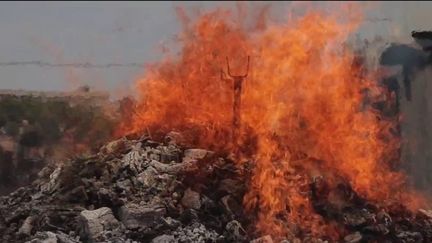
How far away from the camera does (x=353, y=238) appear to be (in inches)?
543

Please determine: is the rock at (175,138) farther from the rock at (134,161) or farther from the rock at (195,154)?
the rock at (134,161)

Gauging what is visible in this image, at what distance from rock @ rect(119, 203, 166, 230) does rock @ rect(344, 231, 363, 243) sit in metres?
4.43

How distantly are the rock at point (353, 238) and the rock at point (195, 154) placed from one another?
396 centimetres

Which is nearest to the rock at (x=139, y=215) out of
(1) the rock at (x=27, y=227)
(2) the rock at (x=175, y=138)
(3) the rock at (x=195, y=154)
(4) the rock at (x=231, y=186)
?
(4) the rock at (x=231, y=186)

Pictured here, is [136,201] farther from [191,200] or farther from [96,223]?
[191,200]

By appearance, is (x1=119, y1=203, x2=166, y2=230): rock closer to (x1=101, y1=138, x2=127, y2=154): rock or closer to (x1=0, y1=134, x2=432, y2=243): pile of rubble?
(x1=0, y1=134, x2=432, y2=243): pile of rubble

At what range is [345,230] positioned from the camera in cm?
1405

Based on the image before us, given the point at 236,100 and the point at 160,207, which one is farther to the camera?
the point at 236,100

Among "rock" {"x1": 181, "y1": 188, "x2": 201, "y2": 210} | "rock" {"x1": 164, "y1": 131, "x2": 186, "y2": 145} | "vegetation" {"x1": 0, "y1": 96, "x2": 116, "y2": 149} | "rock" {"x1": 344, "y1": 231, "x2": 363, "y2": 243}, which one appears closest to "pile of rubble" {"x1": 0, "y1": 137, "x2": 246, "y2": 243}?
"rock" {"x1": 181, "y1": 188, "x2": 201, "y2": 210}

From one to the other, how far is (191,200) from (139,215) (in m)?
1.35

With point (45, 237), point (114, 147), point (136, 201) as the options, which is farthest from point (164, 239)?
point (114, 147)

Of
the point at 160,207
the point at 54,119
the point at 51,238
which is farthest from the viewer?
the point at 54,119

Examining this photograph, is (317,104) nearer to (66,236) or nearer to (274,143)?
(274,143)

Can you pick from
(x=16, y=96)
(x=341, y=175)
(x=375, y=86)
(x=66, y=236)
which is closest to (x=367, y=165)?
(x=341, y=175)
